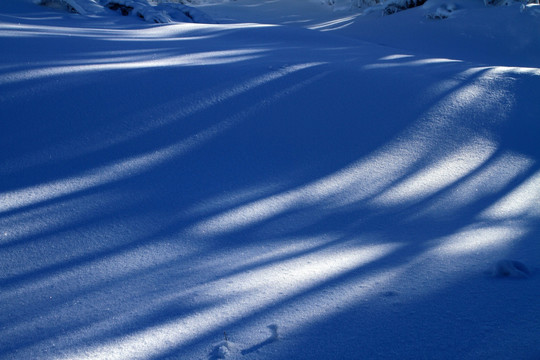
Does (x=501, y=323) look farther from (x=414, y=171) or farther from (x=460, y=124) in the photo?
(x=460, y=124)

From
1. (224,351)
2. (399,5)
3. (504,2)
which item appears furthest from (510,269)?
(399,5)

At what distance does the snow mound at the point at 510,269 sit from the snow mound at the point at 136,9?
18.6ft

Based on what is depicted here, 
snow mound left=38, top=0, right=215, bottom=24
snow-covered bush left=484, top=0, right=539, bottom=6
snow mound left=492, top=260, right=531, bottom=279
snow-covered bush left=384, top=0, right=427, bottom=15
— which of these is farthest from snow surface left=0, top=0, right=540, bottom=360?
snow-covered bush left=384, top=0, right=427, bottom=15

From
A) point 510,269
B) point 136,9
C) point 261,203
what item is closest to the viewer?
point 510,269

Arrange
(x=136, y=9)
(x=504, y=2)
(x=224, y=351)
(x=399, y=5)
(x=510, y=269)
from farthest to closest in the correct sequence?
(x=399, y=5)
(x=504, y=2)
(x=136, y=9)
(x=510, y=269)
(x=224, y=351)

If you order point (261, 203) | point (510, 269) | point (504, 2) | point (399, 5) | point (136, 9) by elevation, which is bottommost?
point (510, 269)

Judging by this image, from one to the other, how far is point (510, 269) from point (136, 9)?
6.50 metres

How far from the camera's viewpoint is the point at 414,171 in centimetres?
257

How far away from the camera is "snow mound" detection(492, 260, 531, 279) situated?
60.7 inches

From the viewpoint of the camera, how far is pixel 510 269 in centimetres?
155

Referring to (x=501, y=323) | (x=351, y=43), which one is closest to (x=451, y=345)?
(x=501, y=323)

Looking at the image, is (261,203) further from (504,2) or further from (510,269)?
(504,2)

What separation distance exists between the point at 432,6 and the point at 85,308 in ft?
27.9

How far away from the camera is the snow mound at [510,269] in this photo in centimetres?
154
